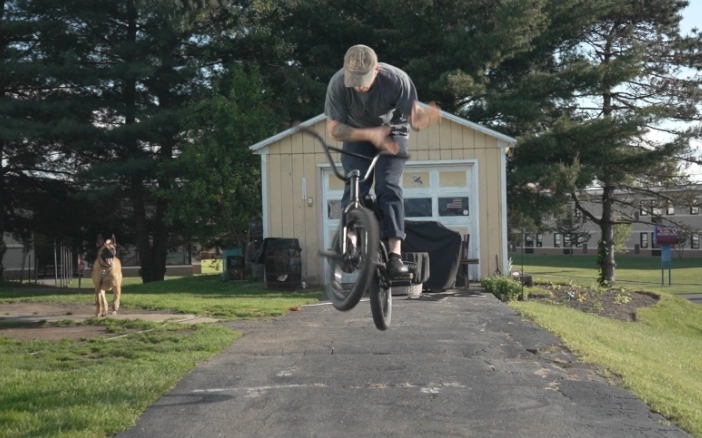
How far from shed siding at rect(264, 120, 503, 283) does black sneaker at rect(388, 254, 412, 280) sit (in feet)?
42.2

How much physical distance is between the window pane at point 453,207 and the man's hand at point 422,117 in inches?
515

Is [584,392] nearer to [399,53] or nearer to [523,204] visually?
[523,204]

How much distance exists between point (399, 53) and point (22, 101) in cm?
1307

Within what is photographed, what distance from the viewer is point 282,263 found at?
17.7m

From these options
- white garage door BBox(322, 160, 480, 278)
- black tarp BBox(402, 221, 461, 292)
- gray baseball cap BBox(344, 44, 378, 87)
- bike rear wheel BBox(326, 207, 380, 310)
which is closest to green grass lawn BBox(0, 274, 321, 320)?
black tarp BBox(402, 221, 461, 292)

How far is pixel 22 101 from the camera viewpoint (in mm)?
26609

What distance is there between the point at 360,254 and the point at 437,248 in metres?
11.1

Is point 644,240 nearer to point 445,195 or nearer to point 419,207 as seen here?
point 445,195

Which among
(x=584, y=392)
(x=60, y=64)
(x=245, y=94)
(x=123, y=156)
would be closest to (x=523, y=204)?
(x=245, y=94)

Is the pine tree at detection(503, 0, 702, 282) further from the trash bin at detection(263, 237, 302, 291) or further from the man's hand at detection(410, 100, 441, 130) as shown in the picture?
the man's hand at detection(410, 100, 441, 130)

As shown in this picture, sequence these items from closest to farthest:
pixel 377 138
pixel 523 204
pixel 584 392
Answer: pixel 377 138 < pixel 584 392 < pixel 523 204

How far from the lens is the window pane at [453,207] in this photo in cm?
1814

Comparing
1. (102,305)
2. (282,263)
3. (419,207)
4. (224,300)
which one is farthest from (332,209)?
(102,305)

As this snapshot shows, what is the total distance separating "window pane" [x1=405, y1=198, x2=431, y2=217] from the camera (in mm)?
18109
